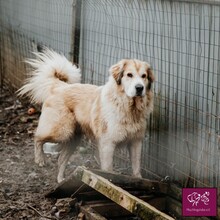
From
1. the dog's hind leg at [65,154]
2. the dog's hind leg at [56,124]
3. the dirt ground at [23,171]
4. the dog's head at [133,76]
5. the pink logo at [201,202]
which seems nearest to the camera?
the pink logo at [201,202]

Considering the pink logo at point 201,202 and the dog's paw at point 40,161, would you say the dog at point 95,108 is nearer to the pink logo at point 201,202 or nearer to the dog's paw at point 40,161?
the dog's paw at point 40,161

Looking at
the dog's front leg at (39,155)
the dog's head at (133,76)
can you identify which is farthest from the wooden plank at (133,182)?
the dog's front leg at (39,155)

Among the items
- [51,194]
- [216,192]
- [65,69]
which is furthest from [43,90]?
[216,192]

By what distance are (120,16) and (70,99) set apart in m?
1.26

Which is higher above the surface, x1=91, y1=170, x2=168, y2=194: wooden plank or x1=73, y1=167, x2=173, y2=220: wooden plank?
x1=73, y1=167, x2=173, y2=220: wooden plank

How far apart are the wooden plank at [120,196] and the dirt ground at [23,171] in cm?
52

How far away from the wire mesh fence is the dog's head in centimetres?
32

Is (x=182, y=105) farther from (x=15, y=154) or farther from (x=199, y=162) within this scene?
(x=15, y=154)

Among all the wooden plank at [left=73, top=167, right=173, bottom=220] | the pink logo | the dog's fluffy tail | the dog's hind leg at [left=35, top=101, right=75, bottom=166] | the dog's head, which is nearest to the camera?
the wooden plank at [left=73, top=167, right=173, bottom=220]

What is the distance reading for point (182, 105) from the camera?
246 inches

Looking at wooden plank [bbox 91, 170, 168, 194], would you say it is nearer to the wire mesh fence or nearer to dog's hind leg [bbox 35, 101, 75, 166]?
the wire mesh fence

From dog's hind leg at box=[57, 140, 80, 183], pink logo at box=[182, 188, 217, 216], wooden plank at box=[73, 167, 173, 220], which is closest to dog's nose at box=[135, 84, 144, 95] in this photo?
wooden plank at box=[73, 167, 173, 220]

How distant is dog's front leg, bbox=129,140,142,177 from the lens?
6445 millimetres

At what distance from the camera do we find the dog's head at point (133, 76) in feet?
20.0
